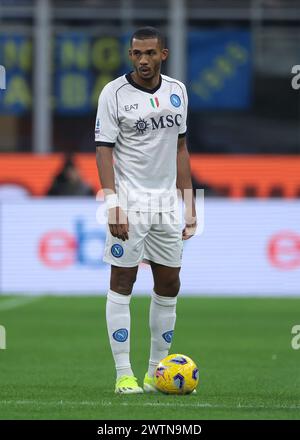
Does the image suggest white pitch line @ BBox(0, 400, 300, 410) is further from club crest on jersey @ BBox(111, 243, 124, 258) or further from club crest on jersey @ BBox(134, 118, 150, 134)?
club crest on jersey @ BBox(134, 118, 150, 134)

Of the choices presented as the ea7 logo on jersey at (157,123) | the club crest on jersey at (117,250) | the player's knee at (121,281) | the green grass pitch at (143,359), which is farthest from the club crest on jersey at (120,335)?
the ea7 logo on jersey at (157,123)

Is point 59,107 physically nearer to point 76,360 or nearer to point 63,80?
point 63,80

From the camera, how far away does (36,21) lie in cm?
2691

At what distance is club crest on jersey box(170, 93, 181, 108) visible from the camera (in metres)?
8.38

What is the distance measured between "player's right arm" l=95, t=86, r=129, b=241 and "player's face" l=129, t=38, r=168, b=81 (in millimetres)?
244

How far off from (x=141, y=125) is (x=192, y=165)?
47.8ft

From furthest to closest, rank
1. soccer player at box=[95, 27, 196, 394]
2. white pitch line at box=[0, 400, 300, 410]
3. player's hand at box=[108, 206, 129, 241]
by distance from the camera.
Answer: soccer player at box=[95, 27, 196, 394], player's hand at box=[108, 206, 129, 241], white pitch line at box=[0, 400, 300, 410]

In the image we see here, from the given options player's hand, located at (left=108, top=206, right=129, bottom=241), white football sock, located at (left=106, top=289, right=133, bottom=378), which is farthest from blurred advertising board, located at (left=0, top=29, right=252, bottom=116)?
player's hand, located at (left=108, top=206, right=129, bottom=241)

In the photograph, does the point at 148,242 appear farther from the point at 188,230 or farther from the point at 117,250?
the point at 188,230

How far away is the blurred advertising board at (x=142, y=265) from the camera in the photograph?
17.7 meters

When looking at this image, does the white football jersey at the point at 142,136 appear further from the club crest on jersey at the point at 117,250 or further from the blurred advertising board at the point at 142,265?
the blurred advertising board at the point at 142,265

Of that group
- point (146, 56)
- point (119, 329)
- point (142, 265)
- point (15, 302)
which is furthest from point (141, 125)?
point (142, 265)

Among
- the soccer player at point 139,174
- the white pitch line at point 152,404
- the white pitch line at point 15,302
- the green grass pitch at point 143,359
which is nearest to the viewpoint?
the green grass pitch at point 143,359
